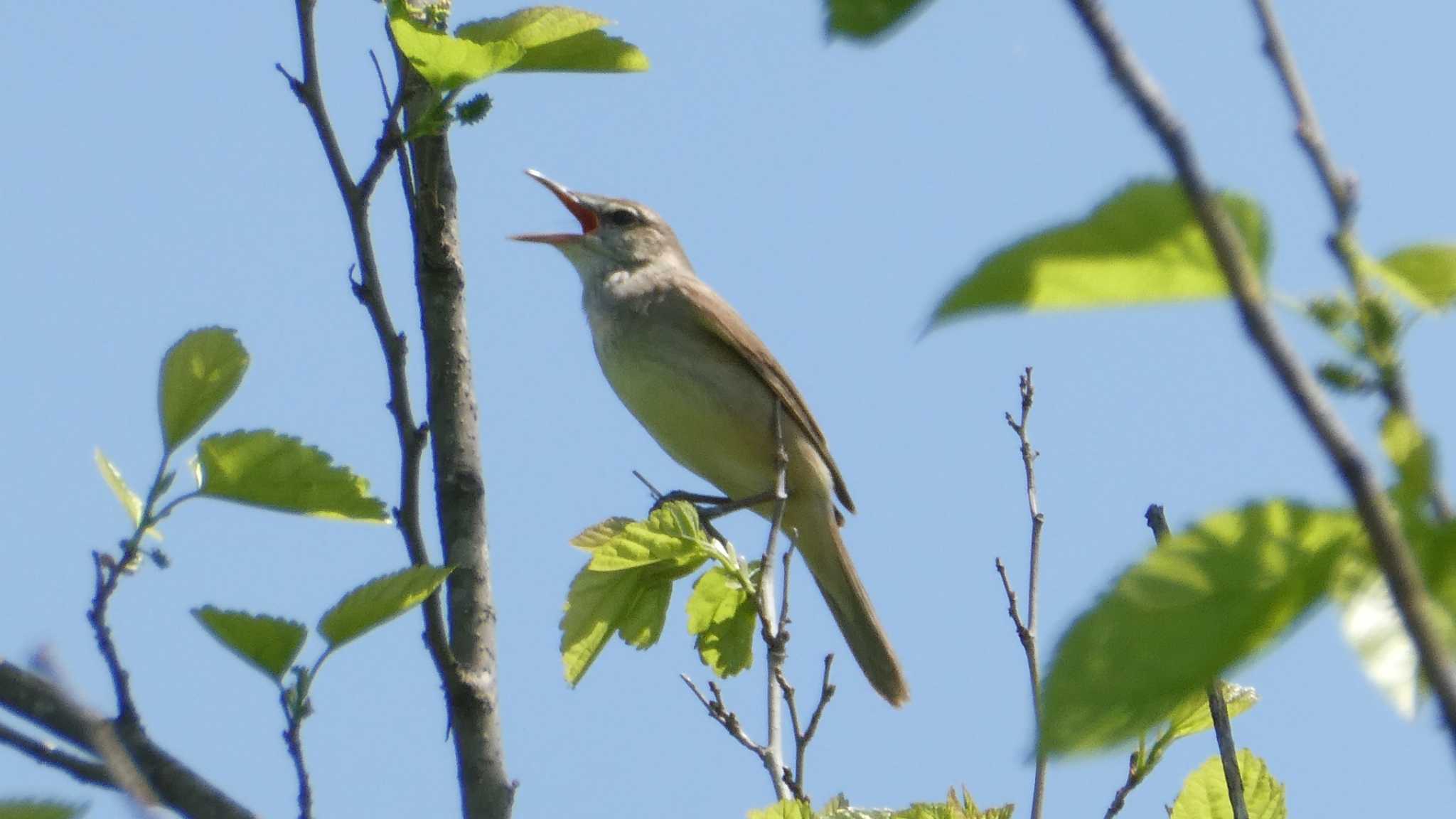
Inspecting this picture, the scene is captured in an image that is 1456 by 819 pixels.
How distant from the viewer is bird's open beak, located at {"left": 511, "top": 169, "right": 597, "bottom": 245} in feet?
25.6

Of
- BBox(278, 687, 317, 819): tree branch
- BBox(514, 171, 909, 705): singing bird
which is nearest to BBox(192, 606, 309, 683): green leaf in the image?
BBox(278, 687, 317, 819): tree branch

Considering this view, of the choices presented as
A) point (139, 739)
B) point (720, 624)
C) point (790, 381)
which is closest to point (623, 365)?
point (790, 381)

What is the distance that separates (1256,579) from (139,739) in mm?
1527

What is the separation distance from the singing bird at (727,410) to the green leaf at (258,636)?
4297 mm

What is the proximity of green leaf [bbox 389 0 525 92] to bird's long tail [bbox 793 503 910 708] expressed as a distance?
4078 mm

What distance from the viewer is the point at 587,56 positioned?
10.7 ft

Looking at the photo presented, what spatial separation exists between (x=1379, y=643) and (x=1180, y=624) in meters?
0.13

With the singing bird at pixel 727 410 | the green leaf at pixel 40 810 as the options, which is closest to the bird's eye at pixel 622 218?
the singing bird at pixel 727 410

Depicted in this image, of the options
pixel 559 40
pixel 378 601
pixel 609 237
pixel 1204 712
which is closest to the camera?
pixel 378 601

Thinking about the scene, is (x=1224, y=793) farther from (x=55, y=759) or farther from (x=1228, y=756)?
(x=55, y=759)

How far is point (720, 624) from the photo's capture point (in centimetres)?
423

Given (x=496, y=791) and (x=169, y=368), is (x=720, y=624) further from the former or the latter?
(x=169, y=368)

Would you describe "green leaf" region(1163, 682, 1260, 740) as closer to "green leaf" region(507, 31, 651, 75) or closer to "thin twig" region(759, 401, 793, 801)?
"thin twig" region(759, 401, 793, 801)

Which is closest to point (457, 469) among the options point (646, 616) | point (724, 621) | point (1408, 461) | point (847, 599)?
point (646, 616)
